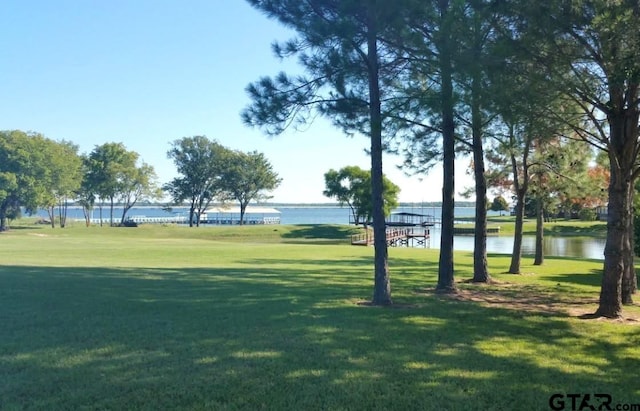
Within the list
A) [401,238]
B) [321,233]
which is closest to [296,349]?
[401,238]

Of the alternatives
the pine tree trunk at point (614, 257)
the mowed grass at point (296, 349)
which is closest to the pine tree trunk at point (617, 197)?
the pine tree trunk at point (614, 257)

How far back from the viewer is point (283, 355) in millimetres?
5715

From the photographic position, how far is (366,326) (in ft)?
24.2

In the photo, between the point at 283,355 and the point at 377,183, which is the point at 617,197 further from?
the point at 283,355

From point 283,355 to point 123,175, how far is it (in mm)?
68007

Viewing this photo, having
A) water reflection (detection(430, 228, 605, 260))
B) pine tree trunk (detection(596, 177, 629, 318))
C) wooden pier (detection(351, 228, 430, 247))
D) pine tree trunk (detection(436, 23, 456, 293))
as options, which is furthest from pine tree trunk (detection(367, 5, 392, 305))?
wooden pier (detection(351, 228, 430, 247))

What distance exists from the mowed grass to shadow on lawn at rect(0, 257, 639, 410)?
0.02 meters

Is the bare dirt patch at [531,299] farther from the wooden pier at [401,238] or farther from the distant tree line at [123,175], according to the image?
the distant tree line at [123,175]

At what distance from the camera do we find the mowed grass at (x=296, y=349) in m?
4.49

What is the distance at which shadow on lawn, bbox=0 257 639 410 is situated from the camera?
4469 millimetres

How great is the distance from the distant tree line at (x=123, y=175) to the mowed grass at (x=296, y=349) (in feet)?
162

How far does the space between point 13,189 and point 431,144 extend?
4975cm

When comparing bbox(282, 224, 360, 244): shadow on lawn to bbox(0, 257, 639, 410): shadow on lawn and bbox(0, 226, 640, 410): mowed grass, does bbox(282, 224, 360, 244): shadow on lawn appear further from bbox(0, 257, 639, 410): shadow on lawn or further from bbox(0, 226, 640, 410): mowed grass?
bbox(0, 257, 639, 410): shadow on lawn

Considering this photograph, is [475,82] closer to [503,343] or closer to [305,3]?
[305,3]
